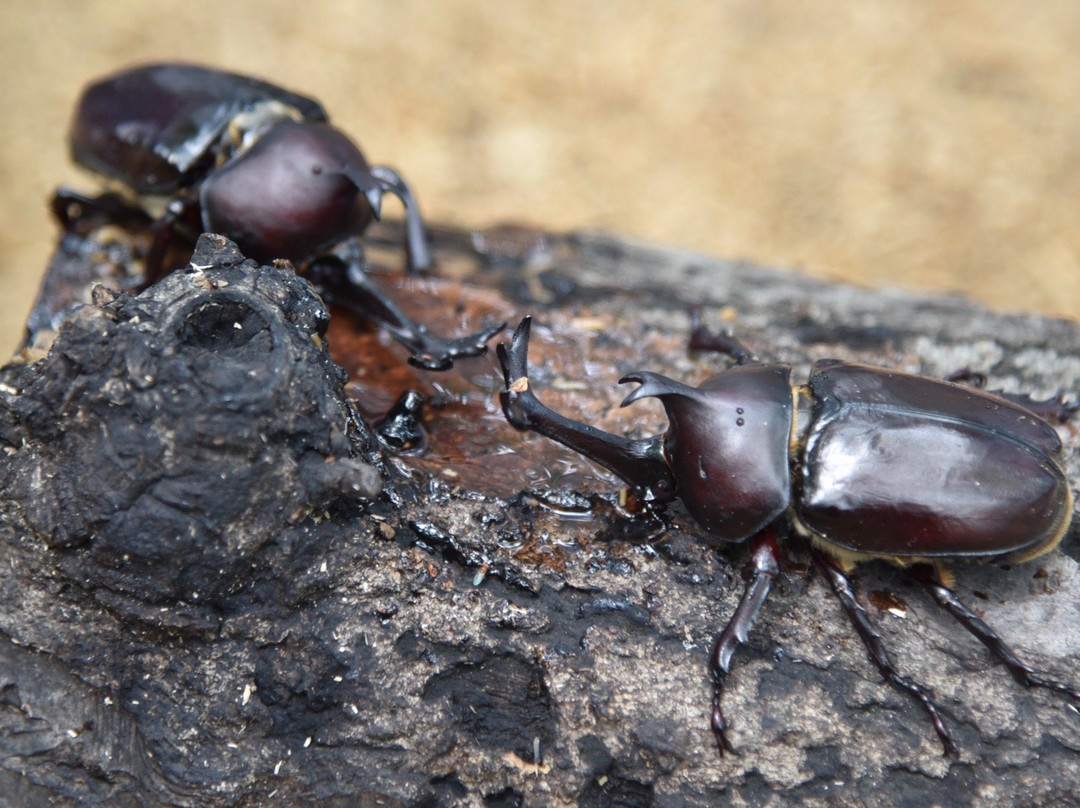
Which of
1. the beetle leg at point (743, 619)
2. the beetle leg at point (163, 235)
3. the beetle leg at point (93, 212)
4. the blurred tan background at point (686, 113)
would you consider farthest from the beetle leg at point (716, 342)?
the blurred tan background at point (686, 113)

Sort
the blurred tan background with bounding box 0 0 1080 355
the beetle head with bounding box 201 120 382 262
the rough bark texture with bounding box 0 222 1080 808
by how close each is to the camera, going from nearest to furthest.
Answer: the rough bark texture with bounding box 0 222 1080 808
the beetle head with bounding box 201 120 382 262
the blurred tan background with bounding box 0 0 1080 355

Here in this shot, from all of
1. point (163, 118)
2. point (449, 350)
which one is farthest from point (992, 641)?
point (163, 118)

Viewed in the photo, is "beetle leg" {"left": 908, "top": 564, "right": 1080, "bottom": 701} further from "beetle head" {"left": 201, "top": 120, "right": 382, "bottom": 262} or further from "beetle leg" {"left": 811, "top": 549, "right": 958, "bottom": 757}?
"beetle head" {"left": 201, "top": 120, "right": 382, "bottom": 262}

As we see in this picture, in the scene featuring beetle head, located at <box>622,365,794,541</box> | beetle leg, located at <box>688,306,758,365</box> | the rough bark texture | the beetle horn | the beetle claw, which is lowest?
the rough bark texture

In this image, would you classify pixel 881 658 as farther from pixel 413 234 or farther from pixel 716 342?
pixel 413 234

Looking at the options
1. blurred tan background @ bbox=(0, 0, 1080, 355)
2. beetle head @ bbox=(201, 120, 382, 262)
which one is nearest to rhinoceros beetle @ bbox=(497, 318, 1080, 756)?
beetle head @ bbox=(201, 120, 382, 262)

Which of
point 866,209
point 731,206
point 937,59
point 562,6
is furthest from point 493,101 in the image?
point 937,59
